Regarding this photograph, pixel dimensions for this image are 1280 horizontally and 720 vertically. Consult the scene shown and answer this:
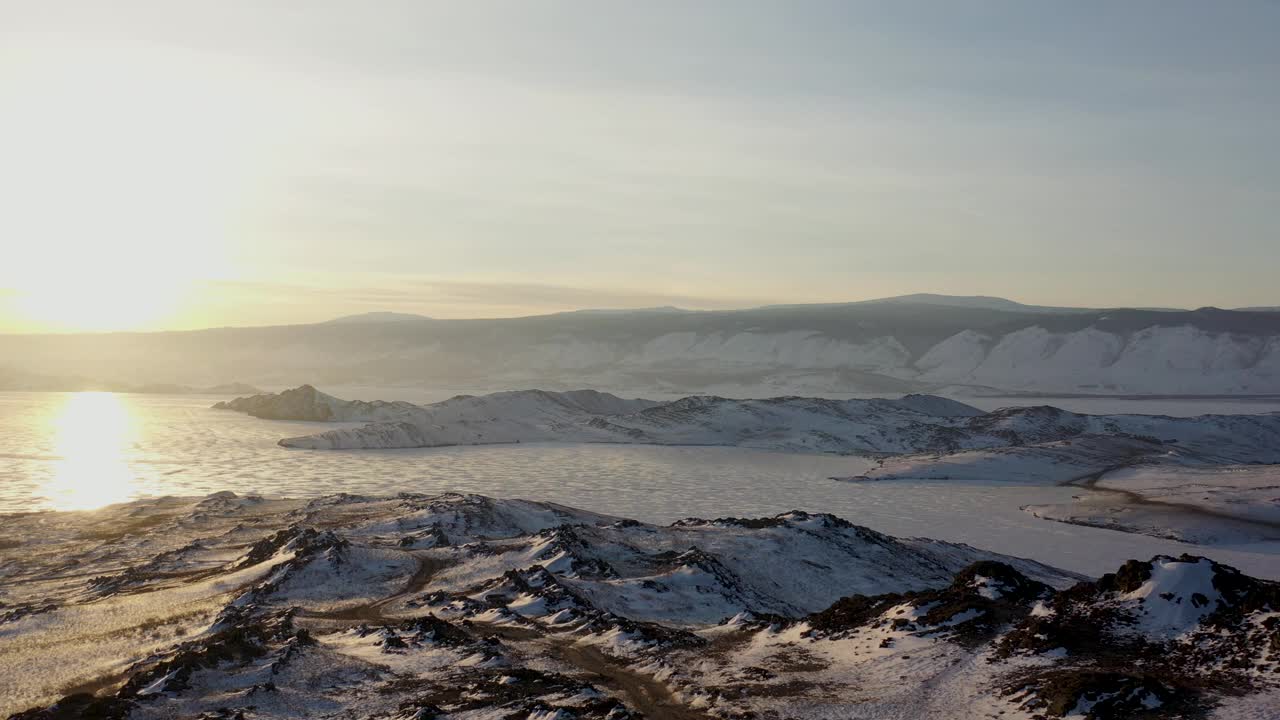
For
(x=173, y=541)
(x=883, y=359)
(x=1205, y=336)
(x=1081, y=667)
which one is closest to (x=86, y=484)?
(x=173, y=541)

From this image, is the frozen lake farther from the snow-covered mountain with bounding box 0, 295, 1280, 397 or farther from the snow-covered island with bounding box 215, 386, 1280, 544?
the snow-covered mountain with bounding box 0, 295, 1280, 397

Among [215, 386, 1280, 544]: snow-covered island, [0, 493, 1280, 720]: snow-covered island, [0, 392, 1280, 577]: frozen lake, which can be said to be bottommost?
[0, 392, 1280, 577]: frozen lake

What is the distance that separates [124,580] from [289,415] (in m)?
89.7

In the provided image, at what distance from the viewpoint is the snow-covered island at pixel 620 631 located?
20.2 meters

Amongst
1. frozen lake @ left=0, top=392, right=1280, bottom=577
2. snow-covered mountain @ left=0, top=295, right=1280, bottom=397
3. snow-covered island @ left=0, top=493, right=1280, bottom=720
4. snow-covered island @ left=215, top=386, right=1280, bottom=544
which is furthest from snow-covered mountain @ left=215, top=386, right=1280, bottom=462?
snow-covered mountain @ left=0, top=295, right=1280, bottom=397

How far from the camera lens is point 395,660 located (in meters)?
25.2

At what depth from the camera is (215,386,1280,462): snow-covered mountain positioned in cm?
8881

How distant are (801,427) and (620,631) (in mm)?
72865

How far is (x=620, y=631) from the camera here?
2727 cm

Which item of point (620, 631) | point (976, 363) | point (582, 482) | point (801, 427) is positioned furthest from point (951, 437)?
point (976, 363)

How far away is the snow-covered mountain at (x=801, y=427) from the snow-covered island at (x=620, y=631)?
50.1 metres

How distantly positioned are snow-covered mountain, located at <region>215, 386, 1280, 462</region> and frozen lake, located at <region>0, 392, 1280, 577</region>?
4.79 m

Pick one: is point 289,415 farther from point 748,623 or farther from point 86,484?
point 748,623

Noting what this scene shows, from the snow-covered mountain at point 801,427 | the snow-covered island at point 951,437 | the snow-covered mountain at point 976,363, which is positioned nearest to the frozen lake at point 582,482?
the snow-covered island at point 951,437
